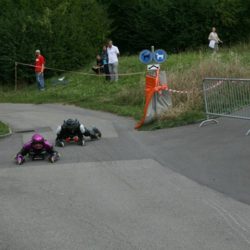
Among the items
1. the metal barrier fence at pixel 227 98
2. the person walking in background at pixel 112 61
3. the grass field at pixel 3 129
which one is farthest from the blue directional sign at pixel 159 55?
the person walking in background at pixel 112 61

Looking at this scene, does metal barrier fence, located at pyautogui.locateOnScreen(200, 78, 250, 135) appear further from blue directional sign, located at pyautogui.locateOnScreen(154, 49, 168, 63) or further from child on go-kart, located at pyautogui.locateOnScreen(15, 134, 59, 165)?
child on go-kart, located at pyautogui.locateOnScreen(15, 134, 59, 165)

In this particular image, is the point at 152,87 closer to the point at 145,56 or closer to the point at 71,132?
the point at 145,56

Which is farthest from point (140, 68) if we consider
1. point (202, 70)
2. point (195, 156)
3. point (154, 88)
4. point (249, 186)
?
point (249, 186)

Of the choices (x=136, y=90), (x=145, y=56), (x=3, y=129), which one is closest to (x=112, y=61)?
(x=136, y=90)

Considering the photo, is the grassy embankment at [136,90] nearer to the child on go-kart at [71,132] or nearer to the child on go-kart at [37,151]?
the child on go-kart at [71,132]

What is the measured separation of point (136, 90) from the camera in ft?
73.2

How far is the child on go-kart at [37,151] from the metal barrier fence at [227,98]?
4367mm

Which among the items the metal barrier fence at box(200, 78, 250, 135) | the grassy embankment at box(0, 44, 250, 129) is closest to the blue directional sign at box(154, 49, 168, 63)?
the grassy embankment at box(0, 44, 250, 129)

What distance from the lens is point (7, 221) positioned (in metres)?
7.91

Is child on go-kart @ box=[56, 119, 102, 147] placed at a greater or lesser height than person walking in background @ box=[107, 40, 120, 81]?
lesser

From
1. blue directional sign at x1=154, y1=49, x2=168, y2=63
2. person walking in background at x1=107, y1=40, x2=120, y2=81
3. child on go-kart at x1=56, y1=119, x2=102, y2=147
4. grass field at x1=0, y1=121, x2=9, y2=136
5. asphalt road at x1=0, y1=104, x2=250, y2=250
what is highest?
person walking in background at x1=107, y1=40, x2=120, y2=81

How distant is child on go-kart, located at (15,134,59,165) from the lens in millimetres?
12500

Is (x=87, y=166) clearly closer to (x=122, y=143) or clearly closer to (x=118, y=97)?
(x=122, y=143)

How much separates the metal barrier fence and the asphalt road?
0.29 m
